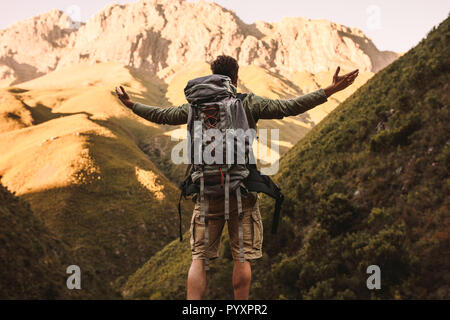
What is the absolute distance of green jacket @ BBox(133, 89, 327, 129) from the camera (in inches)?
200

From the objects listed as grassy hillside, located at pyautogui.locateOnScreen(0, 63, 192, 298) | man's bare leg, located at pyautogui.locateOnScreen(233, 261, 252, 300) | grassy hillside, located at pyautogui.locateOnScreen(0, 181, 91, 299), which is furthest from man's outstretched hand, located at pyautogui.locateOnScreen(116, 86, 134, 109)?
grassy hillside, located at pyautogui.locateOnScreen(0, 63, 192, 298)

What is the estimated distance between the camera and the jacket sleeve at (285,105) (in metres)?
5.07

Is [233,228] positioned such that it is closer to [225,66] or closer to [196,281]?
[196,281]

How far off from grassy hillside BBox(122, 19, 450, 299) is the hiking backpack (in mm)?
7923

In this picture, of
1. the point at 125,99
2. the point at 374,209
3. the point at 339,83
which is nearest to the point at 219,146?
the point at 339,83

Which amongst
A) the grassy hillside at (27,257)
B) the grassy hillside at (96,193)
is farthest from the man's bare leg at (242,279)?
the grassy hillside at (96,193)

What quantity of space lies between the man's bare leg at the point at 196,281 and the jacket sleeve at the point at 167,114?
6.83ft

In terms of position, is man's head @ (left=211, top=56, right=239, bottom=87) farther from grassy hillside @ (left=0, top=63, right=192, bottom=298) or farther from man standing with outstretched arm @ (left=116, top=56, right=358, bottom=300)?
grassy hillside @ (left=0, top=63, right=192, bottom=298)

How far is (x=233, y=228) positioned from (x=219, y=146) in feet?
3.88

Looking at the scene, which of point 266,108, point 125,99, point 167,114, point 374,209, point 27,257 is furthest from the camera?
point 27,257

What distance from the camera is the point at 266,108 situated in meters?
5.18

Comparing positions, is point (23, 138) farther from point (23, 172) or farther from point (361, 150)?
point (361, 150)

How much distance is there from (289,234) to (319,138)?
1014 cm
